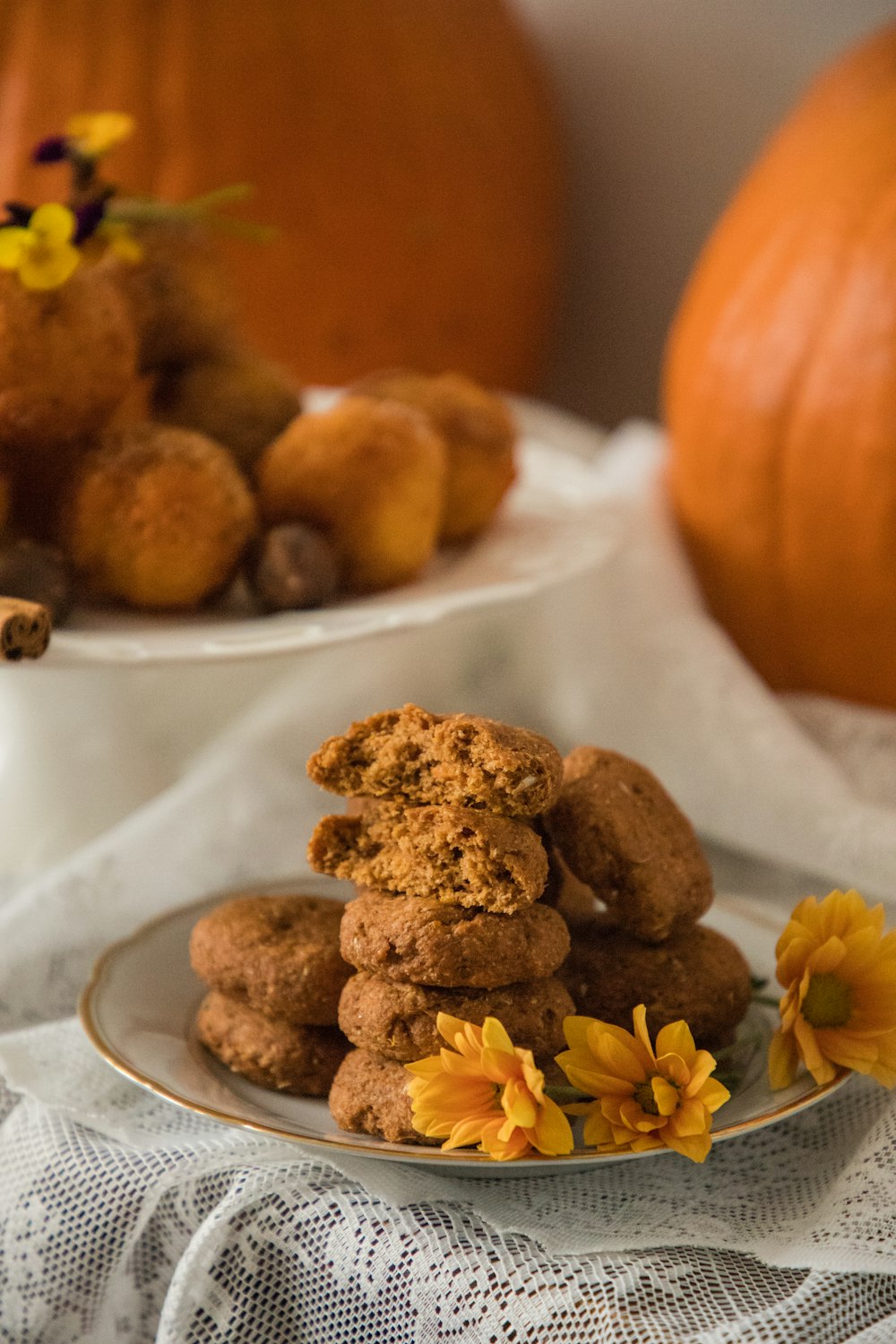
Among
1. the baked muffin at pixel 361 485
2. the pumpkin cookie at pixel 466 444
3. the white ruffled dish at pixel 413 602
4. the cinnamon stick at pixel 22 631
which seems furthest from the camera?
the pumpkin cookie at pixel 466 444

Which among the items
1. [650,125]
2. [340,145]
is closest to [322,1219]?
[340,145]

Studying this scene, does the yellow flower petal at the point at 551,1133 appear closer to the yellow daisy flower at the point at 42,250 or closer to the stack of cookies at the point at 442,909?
the stack of cookies at the point at 442,909

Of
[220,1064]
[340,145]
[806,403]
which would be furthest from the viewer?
[340,145]

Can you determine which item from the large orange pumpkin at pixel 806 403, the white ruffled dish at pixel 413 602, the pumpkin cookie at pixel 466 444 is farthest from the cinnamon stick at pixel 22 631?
the large orange pumpkin at pixel 806 403

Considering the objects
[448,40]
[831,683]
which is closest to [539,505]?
[831,683]

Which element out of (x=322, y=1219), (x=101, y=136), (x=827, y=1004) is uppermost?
(x=101, y=136)

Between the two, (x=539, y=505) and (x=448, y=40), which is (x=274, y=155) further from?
(x=539, y=505)

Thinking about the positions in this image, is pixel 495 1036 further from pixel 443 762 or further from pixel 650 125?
pixel 650 125
